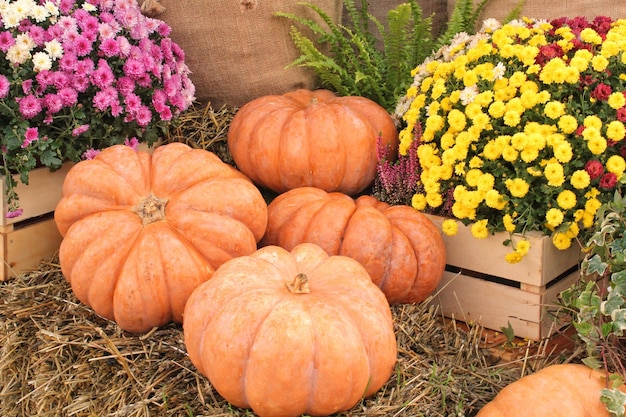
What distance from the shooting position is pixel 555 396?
1.71 m

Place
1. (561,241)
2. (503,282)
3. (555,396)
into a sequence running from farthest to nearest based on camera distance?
(503,282)
(561,241)
(555,396)

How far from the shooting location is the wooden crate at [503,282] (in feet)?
7.43

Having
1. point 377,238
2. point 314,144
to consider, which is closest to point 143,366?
point 377,238

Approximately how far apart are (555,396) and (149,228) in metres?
1.16

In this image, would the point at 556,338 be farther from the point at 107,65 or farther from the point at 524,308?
the point at 107,65

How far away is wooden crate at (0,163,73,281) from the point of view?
2.43 meters

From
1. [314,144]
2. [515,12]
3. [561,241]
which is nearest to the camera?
[561,241]

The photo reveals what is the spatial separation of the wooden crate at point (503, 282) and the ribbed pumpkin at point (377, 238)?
12cm

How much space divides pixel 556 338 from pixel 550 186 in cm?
53

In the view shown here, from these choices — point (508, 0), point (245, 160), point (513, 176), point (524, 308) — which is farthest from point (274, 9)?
point (524, 308)

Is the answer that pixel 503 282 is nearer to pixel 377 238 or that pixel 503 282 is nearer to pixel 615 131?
pixel 377 238

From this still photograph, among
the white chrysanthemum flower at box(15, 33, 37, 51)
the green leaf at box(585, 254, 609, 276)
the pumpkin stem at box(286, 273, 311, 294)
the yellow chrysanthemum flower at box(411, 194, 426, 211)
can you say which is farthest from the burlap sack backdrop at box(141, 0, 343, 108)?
the green leaf at box(585, 254, 609, 276)

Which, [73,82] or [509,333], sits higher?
[73,82]

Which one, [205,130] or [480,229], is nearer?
[480,229]
